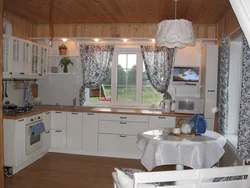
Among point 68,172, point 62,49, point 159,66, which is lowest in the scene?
point 68,172

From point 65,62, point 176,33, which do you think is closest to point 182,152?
point 176,33

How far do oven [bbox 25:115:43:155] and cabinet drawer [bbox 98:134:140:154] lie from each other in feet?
3.55

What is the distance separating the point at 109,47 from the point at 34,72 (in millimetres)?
1531

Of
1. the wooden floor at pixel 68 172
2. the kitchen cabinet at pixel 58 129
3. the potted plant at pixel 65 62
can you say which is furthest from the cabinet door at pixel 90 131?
the potted plant at pixel 65 62

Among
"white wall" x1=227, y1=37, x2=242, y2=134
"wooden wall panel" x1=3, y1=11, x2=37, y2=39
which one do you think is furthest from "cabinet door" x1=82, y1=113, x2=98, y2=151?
"white wall" x1=227, y1=37, x2=242, y2=134

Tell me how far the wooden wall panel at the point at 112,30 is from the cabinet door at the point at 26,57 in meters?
1.03

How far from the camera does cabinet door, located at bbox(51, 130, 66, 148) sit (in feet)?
17.0

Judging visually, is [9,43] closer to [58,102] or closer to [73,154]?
[58,102]

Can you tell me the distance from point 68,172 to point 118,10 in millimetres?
2642

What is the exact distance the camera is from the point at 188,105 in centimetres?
482

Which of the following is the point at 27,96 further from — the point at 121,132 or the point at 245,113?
the point at 245,113

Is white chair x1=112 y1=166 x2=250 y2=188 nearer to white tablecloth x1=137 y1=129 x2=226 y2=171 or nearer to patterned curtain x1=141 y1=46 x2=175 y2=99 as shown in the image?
white tablecloth x1=137 y1=129 x2=226 y2=171

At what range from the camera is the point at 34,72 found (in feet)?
16.6

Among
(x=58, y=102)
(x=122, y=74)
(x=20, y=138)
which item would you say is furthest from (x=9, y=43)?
(x=122, y=74)
